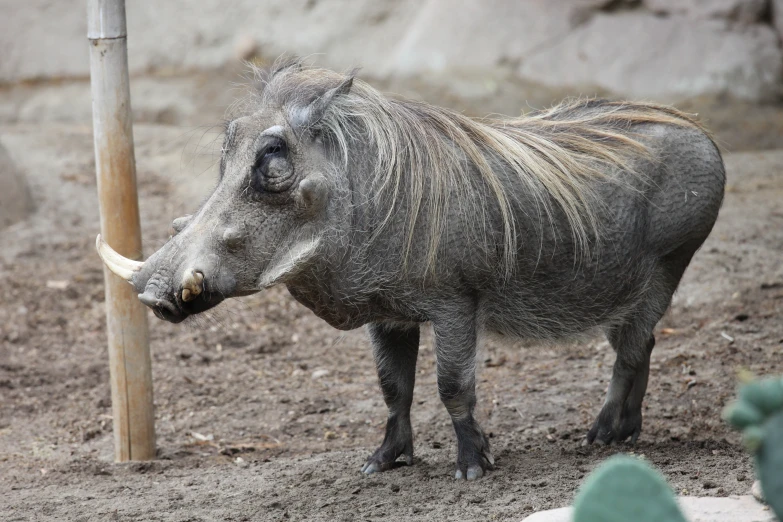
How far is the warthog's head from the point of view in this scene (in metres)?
3.09

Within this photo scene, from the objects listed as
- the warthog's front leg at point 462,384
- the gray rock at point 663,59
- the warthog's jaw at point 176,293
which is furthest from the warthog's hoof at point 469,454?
the gray rock at point 663,59

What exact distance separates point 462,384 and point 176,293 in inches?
42.8

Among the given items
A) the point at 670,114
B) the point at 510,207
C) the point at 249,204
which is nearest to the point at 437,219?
the point at 510,207

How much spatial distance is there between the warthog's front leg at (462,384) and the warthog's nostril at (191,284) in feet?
2.83

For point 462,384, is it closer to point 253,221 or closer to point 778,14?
point 253,221

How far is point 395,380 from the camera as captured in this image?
384 centimetres

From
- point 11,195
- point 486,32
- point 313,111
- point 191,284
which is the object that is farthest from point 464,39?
A: point 191,284

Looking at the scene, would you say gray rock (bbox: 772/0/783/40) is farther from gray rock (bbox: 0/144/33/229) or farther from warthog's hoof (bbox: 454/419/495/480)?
warthog's hoof (bbox: 454/419/495/480)

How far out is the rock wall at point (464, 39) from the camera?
8854 mm

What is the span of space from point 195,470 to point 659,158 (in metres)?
2.21

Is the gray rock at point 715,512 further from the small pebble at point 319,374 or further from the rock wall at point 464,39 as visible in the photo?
the rock wall at point 464,39

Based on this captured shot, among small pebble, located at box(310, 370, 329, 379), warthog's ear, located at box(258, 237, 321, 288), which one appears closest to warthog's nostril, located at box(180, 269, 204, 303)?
warthog's ear, located at box(258, 237, 321, 288)

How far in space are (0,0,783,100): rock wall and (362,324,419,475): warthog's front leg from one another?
5.66 meters

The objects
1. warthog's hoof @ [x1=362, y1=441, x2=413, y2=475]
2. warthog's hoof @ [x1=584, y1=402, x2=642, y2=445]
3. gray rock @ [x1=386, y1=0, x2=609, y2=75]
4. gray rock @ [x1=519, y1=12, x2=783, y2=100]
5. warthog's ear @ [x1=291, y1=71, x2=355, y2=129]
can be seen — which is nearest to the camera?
warthog's ear @ [x1=291, y1=71, x2=355, y2=129]
